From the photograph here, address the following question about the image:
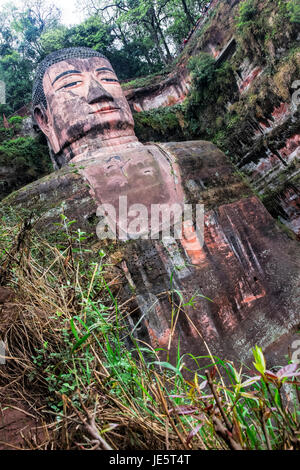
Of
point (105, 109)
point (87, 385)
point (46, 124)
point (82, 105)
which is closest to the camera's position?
point (87, 385)

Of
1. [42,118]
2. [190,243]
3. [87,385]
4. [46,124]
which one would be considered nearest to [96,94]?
[46,124]

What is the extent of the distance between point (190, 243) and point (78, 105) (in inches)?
136

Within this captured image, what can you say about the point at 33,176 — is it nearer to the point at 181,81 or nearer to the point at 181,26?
the point at 181,81

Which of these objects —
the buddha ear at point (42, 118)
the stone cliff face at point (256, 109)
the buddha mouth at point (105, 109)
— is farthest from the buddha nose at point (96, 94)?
the stone cliff face at point (256, 109)

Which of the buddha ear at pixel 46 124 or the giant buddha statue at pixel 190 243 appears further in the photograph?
the buddha ear at pixel 46 124

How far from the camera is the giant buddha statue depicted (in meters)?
3.31

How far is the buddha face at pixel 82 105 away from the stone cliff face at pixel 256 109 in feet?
8.58

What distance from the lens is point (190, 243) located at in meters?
3.73

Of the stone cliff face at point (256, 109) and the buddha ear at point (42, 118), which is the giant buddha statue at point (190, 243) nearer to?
the buddha ear at point (42, 118)

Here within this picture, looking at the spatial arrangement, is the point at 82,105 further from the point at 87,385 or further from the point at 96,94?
the point at 87,385

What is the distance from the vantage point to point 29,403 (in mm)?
1442

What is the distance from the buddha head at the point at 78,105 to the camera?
5.29m

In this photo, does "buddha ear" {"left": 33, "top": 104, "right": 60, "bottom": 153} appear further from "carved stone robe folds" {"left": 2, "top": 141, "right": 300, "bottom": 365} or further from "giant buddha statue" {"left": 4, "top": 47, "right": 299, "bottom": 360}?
"carved stone robe folds" {"left": 2, "top": 141, "right": 300, "bottom": 365}
